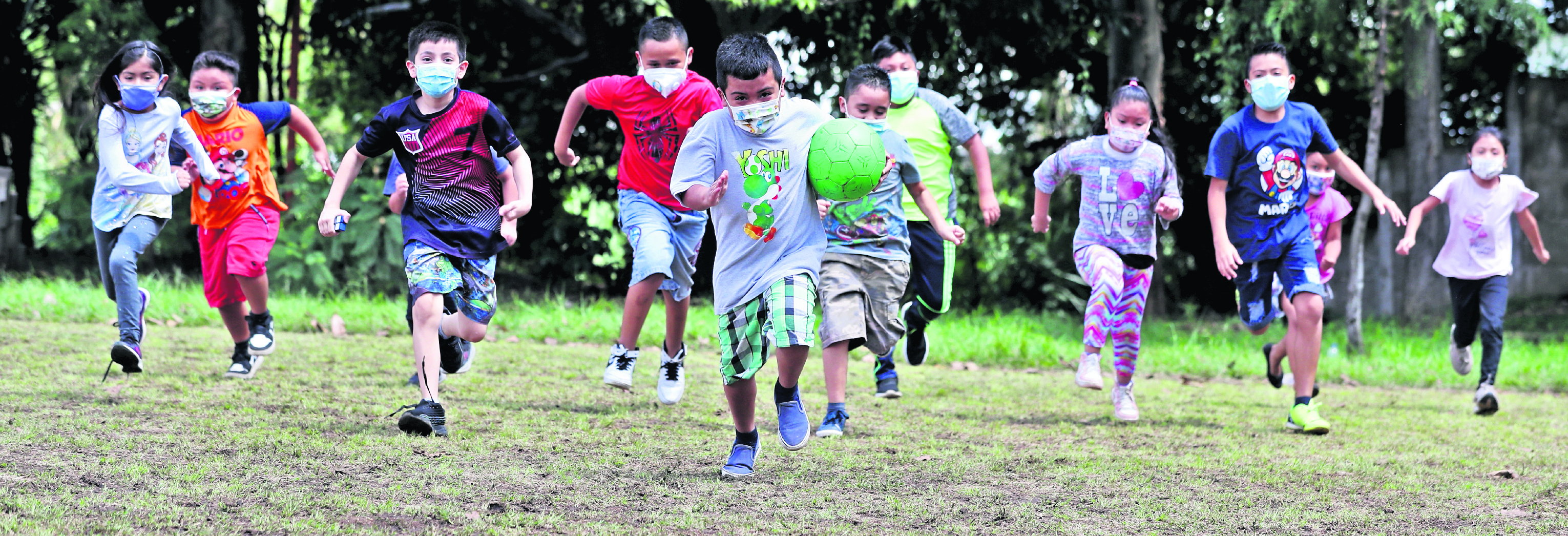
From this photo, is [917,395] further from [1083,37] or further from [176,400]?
[1083,37]

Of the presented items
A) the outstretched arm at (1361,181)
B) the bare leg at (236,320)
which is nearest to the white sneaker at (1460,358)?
the outstretched arm at (1361,181)

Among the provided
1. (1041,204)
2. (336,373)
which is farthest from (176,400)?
(1041,204)

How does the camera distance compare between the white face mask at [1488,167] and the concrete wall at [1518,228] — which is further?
the concrete wall at [1518,228]

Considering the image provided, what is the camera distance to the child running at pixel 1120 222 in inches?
245

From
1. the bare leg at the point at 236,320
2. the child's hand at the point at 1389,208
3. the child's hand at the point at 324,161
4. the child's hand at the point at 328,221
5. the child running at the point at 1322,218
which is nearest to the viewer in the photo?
the child's hand at the point at 328,221

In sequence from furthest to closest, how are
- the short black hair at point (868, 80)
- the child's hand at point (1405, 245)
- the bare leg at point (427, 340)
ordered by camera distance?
the child's hand at point (1405, 245) → the short black hair at point (868, 80) → the bare leg at point (427, 340)

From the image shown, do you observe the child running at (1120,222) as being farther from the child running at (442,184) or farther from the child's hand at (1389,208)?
the child running at (442,184)

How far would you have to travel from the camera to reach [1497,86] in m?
14.1

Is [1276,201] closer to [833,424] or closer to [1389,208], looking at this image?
[1389,208]

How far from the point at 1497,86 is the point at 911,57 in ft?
34.1

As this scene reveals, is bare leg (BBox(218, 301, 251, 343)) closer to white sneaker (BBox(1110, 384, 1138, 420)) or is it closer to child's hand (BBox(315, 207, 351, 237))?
child's hand (BBox(315, 207, 351, 237))

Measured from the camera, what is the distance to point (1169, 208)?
19.2 ft

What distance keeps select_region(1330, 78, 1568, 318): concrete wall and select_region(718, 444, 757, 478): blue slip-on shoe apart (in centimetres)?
1018

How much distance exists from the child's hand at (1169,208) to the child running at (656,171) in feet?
6.66
